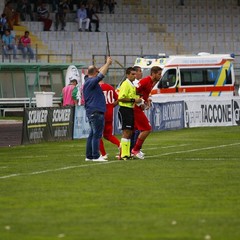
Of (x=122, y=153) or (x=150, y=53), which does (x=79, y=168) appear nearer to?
(x=122, y=153)

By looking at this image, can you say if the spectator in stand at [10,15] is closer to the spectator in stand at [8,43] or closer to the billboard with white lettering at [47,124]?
the spectator in stand at [8,43]

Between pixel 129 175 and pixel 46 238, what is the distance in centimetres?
729

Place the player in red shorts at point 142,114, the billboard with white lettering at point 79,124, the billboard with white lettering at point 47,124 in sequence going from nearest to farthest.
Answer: the player in red shorts at point 142,114 → the billboard with white lettering at point 47,124 → the billboard with white lettering at point 79,124

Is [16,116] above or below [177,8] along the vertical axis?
below

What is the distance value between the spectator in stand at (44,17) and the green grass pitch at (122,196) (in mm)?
30606

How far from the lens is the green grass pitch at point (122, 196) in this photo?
1257cm

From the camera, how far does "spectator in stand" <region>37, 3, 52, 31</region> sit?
56.6 metres

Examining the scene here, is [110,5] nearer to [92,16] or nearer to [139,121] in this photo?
[92,16]

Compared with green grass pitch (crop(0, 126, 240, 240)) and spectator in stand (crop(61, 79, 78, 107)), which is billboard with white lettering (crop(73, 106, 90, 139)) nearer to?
spectator in stand (crop(61, 79, 78, 107))

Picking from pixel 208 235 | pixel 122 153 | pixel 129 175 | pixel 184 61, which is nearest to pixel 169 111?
pixel 184 61

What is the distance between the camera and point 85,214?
45.8ft

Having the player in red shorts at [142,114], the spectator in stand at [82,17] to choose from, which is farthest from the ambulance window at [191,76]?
the player in red shorts at [142,114]

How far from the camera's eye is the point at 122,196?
52.2 feet

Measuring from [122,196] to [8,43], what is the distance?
125 ft
